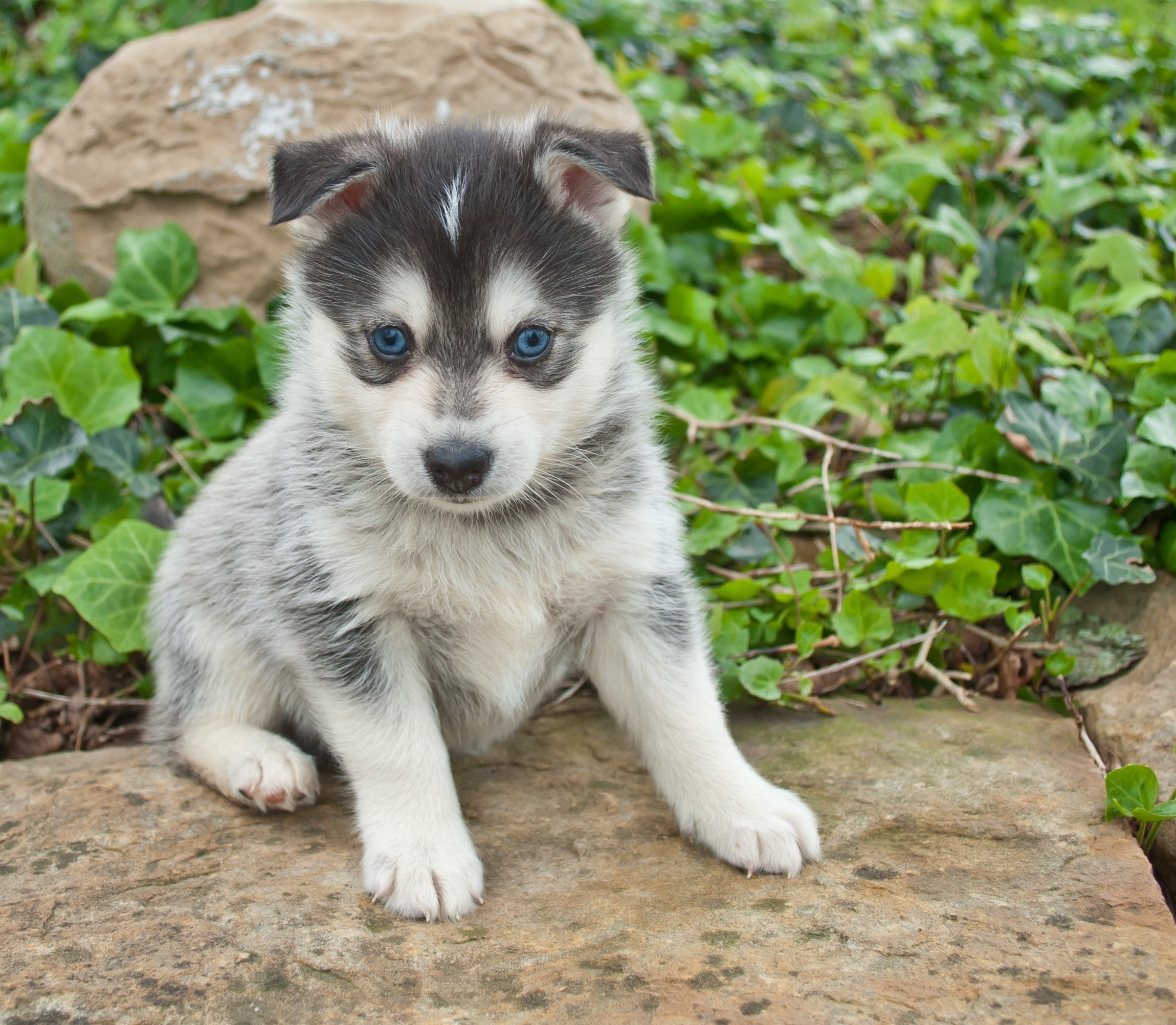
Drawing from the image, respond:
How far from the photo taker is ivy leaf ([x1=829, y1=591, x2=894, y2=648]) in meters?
4.12

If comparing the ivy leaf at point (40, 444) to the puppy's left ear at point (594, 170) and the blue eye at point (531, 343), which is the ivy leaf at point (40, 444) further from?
the puppy's left ear at point (594, 170)

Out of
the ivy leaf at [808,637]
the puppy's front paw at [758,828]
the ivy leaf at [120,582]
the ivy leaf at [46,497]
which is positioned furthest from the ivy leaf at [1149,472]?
the ivy leaf at [46,497]

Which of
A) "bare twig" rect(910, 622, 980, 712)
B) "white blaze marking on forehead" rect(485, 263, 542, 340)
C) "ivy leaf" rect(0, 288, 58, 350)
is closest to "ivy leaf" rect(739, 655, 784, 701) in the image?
"bare twig" rect(910, 622, 980, 712)

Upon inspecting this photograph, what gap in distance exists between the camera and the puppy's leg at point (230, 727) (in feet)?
11.7

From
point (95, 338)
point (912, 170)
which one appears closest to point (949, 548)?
point (912, 170)

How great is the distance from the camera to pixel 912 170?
22.2 feet

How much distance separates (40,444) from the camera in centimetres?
456

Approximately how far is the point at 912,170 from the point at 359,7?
350 centimetres

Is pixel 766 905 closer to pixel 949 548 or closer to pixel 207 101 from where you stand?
pixel 949 548

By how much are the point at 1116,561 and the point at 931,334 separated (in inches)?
56.8

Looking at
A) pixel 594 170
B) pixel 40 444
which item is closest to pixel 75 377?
pixel 40 444

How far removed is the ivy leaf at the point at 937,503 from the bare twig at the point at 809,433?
193 mm

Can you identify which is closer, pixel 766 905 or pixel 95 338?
pixel 766 905

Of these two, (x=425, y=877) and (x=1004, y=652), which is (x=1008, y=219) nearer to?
(x=1004, y=652)
